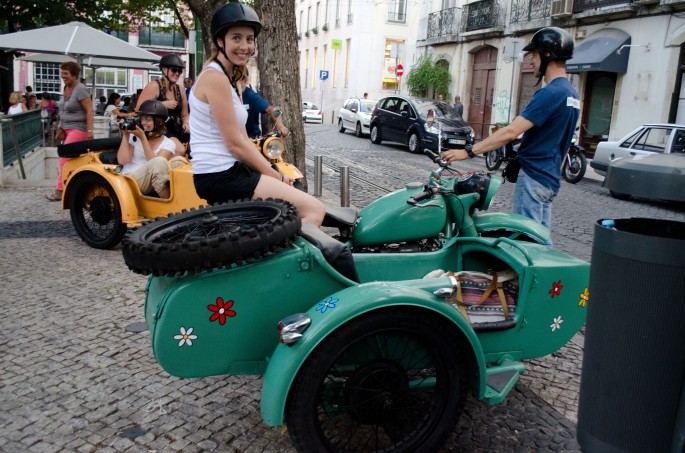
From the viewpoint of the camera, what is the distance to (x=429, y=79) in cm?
3278

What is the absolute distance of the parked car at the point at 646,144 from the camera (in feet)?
42.7

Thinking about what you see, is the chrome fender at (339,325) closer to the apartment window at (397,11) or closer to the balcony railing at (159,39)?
the apartment window at (397,11)

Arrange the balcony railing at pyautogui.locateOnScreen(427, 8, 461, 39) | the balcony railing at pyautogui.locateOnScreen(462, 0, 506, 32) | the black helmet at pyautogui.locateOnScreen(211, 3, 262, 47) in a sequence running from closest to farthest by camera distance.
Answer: the black helmet at pyautogui.locateOnScreen(211, 3, 262, 47) < the balcony railing at pyautogui.locateOnScreen(462, 0, 506, 32) < the balcony railing at pyautogui.locateOnScreen(427, 8, 461, 39)

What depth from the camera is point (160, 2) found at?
24.4 metres

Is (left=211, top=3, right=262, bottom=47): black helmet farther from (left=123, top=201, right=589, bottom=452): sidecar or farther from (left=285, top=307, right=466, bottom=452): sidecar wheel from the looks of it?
(left=285, top=307, right=466, bottom=452): sidecar wheel

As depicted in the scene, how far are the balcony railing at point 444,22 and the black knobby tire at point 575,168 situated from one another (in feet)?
59.4

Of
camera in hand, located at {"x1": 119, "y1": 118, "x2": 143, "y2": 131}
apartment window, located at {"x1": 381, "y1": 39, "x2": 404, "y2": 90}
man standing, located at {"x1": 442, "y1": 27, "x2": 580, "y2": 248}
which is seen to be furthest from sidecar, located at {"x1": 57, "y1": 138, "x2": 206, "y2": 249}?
apartment window, located at {"x1": 381, "y1": 39, "x2": 404, "y2": 90}

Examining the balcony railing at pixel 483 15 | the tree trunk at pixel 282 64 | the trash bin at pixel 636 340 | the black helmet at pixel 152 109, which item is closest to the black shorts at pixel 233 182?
the trash bin at pixel 636 340

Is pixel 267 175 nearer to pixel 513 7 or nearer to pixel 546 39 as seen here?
pixel 546 39

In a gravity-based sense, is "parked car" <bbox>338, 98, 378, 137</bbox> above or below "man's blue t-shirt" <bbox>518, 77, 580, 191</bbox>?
below

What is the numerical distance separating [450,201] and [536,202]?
0.85m

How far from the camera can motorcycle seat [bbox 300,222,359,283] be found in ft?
9.50

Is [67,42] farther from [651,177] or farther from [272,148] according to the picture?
[651,177]

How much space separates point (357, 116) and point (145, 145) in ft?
65.9
